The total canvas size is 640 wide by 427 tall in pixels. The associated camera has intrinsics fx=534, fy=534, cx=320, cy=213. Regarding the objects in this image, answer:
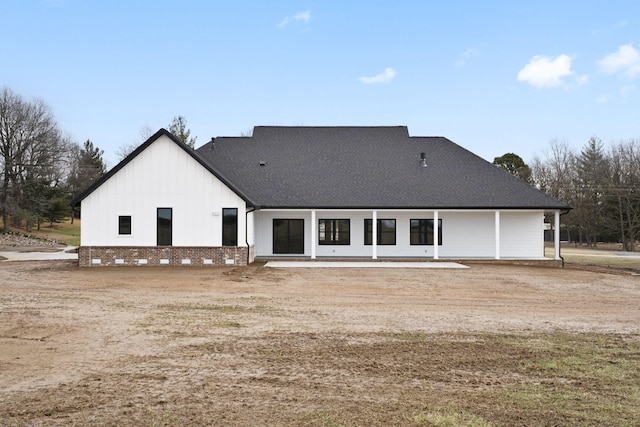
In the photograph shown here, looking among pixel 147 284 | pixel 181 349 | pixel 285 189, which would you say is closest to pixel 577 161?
pixel 285 189

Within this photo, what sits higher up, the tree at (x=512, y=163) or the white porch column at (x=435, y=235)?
the tree at (x=512, y=163)

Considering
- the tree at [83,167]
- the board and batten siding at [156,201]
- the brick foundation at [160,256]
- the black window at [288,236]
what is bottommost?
the brick foundation at [160,256]

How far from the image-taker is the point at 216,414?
5457mm

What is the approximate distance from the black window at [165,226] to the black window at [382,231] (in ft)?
31.7

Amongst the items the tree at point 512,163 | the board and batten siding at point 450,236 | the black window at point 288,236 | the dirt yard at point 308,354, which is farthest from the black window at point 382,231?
the tree at point 512,163

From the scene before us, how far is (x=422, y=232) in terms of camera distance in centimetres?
2725

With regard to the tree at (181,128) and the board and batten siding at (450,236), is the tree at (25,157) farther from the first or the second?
the board and batten siding at (450,236)

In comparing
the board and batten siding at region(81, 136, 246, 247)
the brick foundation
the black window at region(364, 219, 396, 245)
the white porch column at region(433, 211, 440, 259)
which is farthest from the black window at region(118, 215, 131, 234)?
the white porch column at region(433, 211, 440, 259)

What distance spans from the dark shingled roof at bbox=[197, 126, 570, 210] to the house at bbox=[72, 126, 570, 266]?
0.06 metres

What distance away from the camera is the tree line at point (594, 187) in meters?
49.7

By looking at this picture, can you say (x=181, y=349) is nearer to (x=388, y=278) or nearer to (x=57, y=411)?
(x=57, y=411)

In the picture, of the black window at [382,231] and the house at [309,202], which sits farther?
the black window at [382,231]

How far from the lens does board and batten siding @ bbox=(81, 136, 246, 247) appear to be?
23.3m

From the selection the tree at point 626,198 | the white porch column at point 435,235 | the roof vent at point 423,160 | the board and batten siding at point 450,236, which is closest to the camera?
the white porch column at point 435,235
